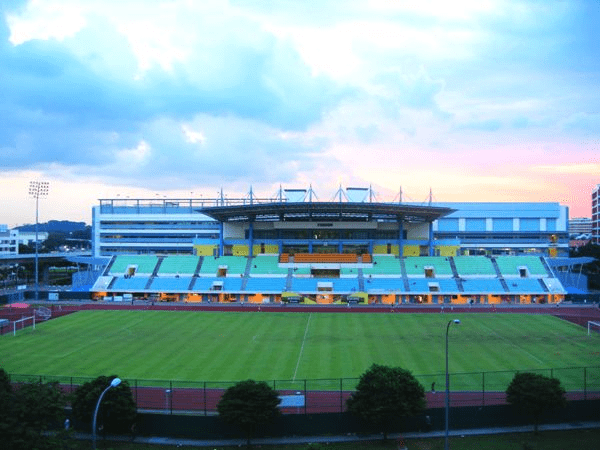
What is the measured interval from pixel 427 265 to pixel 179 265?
32.4 meters

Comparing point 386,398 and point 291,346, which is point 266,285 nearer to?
point 291,346

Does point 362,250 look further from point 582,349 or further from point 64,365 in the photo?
point 64,365

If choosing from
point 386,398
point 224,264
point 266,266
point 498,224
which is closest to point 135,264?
point 224,264

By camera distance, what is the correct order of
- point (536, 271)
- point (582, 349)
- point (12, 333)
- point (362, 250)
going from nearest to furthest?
point (582, 349) → point (12, 333) → point (536, 271) → point (362, 250)

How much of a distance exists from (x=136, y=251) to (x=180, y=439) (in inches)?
3427

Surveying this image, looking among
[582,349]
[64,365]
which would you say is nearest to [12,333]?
[64,365]

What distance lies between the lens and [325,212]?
71688 mm

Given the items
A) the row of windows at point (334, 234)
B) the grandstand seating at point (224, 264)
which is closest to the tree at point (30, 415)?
the grandstand seating at point (224, 264)

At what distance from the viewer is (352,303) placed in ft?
204

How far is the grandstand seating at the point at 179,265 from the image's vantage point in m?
70.5

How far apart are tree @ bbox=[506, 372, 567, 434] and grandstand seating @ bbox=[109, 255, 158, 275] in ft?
183

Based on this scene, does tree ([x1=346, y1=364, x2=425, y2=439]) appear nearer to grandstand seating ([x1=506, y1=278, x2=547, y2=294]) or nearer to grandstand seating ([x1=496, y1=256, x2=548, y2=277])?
grandstand seating ([x1=506, y1=278, x2=547, y2=294])

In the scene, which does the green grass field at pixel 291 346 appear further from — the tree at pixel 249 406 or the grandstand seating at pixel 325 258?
the grandstand seating at pixel 325 258

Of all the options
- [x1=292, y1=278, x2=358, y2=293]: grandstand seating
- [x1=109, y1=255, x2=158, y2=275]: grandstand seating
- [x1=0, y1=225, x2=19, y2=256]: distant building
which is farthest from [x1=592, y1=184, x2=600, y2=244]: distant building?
[x1=0, y1=225, x2=19, y2=256]: distant building
